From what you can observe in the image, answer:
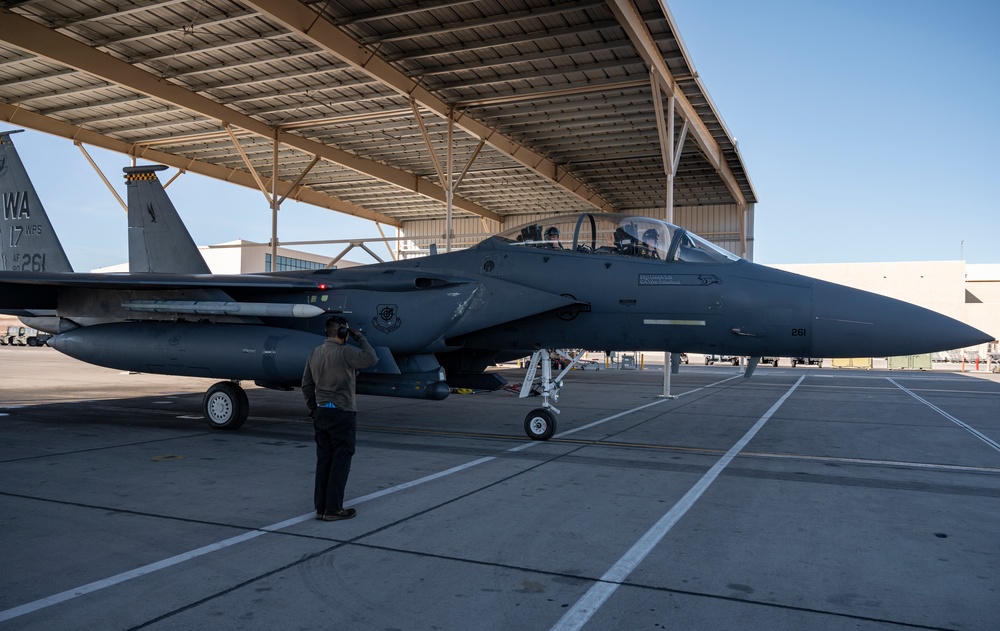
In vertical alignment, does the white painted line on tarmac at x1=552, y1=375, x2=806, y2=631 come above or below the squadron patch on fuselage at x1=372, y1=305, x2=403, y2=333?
below

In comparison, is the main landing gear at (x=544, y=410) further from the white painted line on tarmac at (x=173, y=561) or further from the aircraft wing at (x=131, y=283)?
the aircraft wing at (x=131, y=283)

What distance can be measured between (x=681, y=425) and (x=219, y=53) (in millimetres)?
13603

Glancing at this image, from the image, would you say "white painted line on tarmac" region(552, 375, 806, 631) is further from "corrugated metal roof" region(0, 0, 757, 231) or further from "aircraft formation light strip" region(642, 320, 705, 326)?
"corrugated metal roof" region(0, 0, 757, 231)

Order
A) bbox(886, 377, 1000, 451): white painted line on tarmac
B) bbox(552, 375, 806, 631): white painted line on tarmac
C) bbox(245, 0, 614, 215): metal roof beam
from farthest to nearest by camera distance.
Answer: bbox(245, 0, 614, 215): metal roof beam
bbox(886, 377, 1000, 451): white painted line on tarmac
bbox(552, 375, 806, 631): white painted line on tarmac

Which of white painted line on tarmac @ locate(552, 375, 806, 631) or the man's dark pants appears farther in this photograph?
the man's dark pants

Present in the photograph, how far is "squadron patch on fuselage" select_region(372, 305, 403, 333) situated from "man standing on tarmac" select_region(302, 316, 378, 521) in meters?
3.88

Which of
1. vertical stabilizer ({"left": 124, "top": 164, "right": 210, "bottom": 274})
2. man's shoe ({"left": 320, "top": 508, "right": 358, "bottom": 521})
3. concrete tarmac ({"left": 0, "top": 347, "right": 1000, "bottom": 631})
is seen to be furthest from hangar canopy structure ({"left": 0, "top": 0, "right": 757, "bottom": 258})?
man's shoe ({"left": 320, "top": 508, "right": 358, "bottom": 521})

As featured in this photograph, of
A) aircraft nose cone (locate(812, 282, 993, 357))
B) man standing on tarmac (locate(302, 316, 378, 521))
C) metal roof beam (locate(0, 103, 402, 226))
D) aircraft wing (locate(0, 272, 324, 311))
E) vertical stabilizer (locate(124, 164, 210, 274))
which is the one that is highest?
metal roof beam (locate(0, 103, 402, 226))

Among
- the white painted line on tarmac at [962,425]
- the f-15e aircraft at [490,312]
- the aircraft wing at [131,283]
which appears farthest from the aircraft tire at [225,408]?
the white painted line on tarmac at [962,425]

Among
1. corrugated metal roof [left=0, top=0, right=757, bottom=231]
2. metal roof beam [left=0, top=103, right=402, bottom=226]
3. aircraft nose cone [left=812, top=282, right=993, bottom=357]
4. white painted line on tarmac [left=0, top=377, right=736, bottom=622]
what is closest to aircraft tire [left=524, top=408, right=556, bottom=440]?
white painted line on tarmac [left=0, top=377, right=736, bottom=622]

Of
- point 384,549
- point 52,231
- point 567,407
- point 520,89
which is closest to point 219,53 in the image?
point 52,231

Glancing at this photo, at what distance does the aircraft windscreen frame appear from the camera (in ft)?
27.0

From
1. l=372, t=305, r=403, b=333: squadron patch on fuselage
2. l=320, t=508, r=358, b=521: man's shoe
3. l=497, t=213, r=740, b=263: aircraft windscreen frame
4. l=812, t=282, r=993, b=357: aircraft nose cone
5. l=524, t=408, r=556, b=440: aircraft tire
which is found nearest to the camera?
l=320, t=508, r=358, b=521: man's shoe

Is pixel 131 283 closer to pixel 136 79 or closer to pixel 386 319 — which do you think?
pixel 386 319
